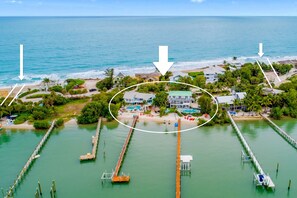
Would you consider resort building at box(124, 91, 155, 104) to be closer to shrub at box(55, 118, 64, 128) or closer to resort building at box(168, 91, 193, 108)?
resort building at box(168, 91, 193, 108)

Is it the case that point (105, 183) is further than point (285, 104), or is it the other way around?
point (285, 104)

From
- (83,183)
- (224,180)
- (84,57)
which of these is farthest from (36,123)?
(84,57)

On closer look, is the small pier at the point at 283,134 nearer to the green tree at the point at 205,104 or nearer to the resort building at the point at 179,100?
the green tree at the point at 205,104

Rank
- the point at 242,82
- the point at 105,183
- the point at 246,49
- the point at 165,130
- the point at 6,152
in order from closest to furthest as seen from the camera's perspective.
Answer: the point at 105,183, the point at 6,152, the point at 165,130, the point at 242,82, the point at 246,49

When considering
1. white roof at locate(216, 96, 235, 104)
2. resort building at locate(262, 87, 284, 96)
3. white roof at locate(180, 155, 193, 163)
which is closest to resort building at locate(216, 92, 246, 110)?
white roof at locate(216, 96, 235, 104)

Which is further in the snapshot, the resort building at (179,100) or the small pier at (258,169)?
the resort building at (179,100)

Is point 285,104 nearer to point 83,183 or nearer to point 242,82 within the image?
point 242,82

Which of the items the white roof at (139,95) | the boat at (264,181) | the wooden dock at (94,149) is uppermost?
the white roof at (139,95)

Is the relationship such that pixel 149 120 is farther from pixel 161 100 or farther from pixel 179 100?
pixel 179 100

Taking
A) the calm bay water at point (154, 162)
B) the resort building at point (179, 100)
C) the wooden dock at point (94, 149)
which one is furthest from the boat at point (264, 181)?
the resort building at point (179, 100)
